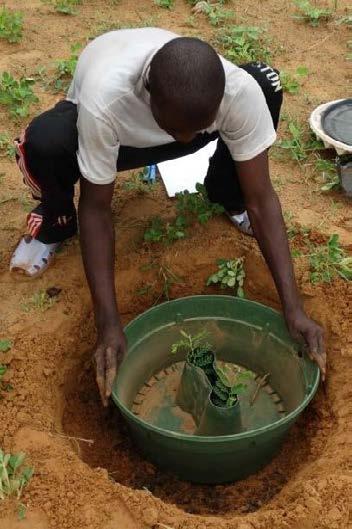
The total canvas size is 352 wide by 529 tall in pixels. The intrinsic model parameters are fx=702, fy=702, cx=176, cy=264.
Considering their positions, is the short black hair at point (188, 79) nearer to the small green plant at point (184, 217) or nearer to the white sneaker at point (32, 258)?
the small green plant at point (184, 217)

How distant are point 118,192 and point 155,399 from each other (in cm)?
100

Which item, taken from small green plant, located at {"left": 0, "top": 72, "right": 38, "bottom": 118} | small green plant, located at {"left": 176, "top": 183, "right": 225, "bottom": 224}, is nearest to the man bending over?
small green plant, located at {"left": 176, "top": 183, "right": 225, "bottom": 224}

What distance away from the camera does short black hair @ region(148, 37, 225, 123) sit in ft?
6.15

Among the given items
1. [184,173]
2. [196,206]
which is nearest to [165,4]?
[184,173]

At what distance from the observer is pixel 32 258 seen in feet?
9.48

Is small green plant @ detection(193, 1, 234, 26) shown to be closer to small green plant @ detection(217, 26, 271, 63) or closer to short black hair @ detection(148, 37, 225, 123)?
small green plant @ detection(217, 26, 271, 63)

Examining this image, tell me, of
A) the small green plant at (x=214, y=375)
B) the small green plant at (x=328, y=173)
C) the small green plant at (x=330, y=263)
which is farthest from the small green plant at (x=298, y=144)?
the small green plant at (x=214, y=375)

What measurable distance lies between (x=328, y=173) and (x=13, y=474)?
2051 mm

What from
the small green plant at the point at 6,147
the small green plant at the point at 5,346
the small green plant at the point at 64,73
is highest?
the small green plant at the point at 64,73

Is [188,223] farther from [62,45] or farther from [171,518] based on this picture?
[62,45]

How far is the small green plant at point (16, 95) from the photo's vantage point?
3.77m

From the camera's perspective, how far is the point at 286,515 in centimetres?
210

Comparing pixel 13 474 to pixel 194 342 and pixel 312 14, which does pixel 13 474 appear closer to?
pixel 194 342

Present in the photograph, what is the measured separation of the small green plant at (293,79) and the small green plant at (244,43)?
216 millimetres
